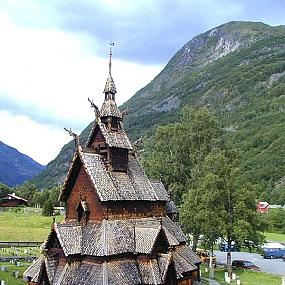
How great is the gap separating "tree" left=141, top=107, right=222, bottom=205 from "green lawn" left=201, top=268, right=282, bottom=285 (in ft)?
37.5

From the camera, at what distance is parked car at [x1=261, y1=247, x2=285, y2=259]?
7219cm

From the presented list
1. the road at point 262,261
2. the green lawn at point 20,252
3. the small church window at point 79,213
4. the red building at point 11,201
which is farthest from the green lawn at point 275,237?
the red building at point 11,201

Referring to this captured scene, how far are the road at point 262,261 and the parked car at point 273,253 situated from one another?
91cm

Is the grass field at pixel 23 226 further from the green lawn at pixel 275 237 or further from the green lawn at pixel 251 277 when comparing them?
the green lawn at pixel 275 237

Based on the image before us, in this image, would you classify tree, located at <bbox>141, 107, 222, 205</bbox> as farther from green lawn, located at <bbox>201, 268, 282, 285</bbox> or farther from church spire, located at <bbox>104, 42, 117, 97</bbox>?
church spire, located at <bbox>104, 42, 117, 97</bbox>

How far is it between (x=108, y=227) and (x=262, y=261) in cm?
4393

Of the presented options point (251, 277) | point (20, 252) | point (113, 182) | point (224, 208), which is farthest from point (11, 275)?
point (251, 277)

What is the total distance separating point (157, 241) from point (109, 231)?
3.23m

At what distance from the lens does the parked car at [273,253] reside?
72188 mm

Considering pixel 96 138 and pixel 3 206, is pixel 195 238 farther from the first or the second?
pixel 3 206

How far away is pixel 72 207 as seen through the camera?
1315 inches

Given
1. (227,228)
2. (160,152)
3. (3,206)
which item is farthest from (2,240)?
(3,206)

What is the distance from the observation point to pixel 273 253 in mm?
72688

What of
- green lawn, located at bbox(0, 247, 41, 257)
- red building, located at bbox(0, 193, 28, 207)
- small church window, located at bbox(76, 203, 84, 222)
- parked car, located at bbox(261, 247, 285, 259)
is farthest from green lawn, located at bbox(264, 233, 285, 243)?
red building, located at bbox(0, 193, 28, 207)
